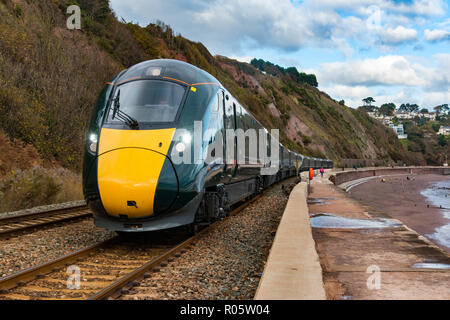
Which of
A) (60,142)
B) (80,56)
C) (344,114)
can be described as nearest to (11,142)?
(60,142)

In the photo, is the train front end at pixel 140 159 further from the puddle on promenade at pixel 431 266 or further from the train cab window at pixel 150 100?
the puddle on promenade at pixel 431 266

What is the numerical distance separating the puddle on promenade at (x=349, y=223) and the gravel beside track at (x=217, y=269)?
1.23 meters

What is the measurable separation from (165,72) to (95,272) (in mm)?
3925

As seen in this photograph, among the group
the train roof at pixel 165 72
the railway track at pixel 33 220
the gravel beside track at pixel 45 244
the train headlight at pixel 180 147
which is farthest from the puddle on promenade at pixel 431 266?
the railway track at pixel 33 220

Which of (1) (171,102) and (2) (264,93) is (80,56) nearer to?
(1) (171,102)

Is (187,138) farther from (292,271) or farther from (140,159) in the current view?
(292,271)

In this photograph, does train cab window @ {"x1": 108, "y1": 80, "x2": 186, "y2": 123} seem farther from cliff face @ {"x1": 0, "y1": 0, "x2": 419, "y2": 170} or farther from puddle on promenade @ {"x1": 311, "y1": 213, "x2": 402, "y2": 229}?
cliff face @ {"x1": 0, "y1": 0, "x2": 419, "y2": 170}

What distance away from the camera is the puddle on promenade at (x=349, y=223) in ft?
30.7

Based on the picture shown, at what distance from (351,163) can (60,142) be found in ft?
258

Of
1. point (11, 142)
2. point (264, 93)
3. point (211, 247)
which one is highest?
point (264, 93)

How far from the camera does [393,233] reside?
8.33 m

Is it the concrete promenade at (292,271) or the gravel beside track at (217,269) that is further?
the gravel beside track at (217,269)

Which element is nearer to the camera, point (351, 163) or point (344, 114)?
point (351, 163)

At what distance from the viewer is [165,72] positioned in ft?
26.0
